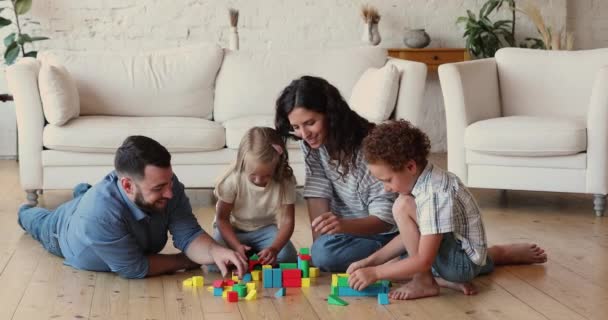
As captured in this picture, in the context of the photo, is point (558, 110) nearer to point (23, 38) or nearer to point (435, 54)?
point (435, 54)

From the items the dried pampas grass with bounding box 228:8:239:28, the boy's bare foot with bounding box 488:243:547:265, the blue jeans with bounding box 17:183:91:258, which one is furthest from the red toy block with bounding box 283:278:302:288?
the dried pampas grass with bounding box 228:8:239:28

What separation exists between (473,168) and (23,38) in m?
3.40

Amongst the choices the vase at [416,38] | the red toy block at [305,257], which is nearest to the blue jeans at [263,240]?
the red toy block at [305,257]

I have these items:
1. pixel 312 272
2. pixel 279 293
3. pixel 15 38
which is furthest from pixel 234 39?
pixel 279 293

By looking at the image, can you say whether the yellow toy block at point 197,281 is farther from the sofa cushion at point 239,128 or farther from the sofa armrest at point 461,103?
the sofa armrest at point 461,103

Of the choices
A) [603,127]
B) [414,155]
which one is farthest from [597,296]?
[603,127]

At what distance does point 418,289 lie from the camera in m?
3.04

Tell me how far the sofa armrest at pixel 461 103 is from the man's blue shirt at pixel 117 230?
1.89 meters

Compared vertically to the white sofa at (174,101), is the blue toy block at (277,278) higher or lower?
lower

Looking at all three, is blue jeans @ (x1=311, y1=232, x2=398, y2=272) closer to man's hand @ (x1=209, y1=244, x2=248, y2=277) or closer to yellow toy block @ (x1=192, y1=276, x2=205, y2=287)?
man's hand @ (x1=209, y1=244, x2=248, y2=277)

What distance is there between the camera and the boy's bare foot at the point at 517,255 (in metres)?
3.51

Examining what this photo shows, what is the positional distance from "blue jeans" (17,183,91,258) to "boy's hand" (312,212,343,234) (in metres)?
1.13

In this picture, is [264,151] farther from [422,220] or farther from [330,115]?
[422,220]

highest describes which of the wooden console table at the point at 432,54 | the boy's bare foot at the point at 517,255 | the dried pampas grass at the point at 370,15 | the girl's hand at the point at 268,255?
the dried pampas grass at the point at 370,15
